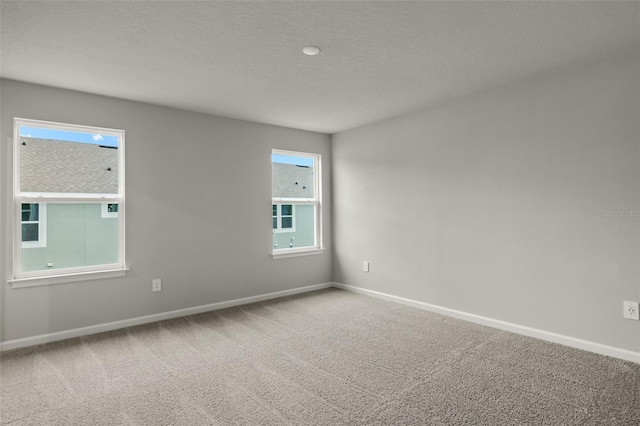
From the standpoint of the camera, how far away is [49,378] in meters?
2.53

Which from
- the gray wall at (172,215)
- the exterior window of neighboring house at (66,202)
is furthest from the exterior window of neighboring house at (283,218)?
the exterior window of neighboring house at (66,202)

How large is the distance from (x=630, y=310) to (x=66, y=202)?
16.2ft

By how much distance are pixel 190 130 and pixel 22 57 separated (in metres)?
1.63

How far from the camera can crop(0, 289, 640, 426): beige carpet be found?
6.72 ft

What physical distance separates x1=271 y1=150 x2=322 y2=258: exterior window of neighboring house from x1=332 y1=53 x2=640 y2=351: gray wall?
37.9 inches

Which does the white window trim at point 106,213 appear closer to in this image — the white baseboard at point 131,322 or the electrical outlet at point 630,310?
the white baseboard at point 131,322

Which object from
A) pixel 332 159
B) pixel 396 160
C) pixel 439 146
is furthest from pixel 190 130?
pixel 439 146

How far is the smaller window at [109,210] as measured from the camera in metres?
3.61

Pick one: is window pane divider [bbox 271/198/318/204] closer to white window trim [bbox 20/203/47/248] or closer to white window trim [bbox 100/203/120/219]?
white window trim [bbox 100/203/120/219]

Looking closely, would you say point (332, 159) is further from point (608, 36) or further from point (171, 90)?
point (608, 36)

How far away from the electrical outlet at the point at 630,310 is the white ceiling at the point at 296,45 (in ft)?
6.27

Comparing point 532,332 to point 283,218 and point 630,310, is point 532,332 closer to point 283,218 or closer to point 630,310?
point 630,310

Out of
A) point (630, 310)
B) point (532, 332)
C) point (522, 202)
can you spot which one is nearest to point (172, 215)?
point (522, 202)

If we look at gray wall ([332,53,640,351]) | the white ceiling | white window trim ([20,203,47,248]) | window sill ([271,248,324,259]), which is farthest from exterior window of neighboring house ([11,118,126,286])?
gray wall ([332,53,640,351])
